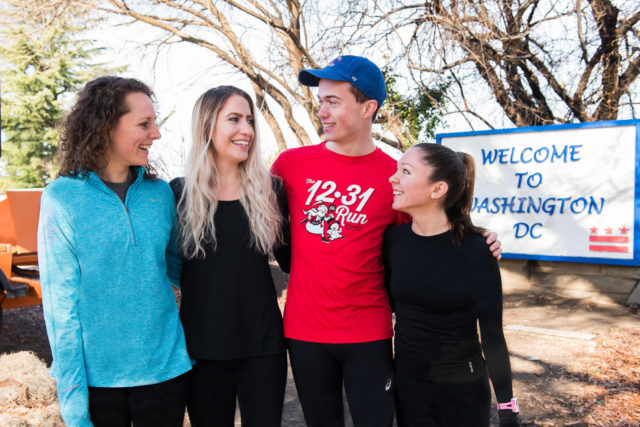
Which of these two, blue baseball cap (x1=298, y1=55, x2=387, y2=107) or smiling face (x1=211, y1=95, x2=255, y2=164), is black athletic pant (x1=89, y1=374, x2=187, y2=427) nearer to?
smiling face (x1=211, y1=95, x2=255, y2=164)

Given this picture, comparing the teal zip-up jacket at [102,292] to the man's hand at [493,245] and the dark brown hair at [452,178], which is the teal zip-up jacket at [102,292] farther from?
the man's hand at [493,245]

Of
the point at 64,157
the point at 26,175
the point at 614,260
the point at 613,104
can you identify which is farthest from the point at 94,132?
the point at 26,175

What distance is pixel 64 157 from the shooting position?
2168mm

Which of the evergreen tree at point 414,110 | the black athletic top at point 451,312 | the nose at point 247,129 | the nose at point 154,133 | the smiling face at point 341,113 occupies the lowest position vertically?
the black athletic top at point 451,312

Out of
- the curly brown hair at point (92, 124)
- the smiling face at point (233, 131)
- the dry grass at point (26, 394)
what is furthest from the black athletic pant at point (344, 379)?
the dry grass at point (26, 394)

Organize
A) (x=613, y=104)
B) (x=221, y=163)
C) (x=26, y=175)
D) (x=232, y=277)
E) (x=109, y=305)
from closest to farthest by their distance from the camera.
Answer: (x=109, y=305) < (x=232, y=277) < (x=221, y=163) < (x=613, y=104) < (x=26, y=175)

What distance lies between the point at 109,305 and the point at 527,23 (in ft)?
31.8

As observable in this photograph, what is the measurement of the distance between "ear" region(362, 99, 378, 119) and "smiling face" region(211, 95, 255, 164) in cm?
62

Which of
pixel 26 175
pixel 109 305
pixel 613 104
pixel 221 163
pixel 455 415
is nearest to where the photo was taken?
pixel 109 305

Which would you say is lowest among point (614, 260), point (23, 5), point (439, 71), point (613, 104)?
point (614, 260)

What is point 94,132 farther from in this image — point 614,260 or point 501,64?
point 501,64

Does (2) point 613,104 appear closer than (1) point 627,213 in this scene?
No

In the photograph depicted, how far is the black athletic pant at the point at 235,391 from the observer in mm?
2326

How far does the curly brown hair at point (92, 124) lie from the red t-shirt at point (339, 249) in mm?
939
